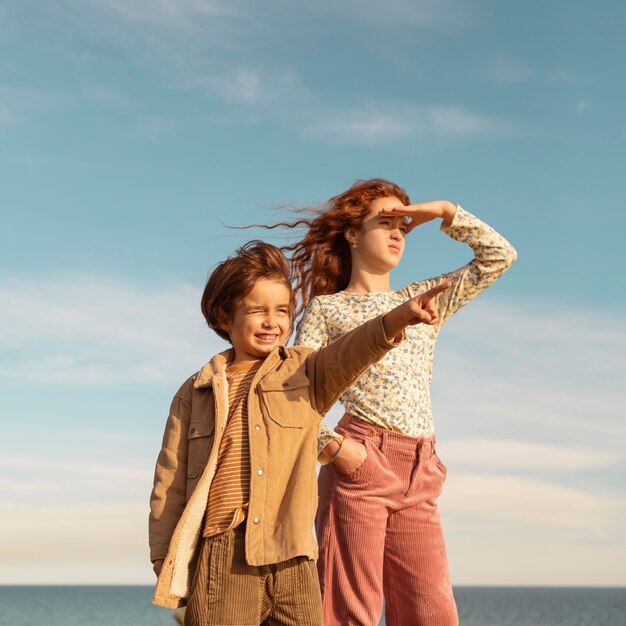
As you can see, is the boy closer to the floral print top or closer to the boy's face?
the boy's face

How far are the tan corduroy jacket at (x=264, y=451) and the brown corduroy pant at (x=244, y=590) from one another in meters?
0.07

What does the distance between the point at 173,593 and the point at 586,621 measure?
8757 cm

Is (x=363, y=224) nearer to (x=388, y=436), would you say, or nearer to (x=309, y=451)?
(x=388, y=436)

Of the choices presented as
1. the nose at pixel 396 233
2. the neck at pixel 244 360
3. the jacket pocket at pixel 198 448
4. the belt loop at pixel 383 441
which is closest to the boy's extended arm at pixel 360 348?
the neck at pixel 244 360

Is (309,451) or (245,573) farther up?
(309,451)

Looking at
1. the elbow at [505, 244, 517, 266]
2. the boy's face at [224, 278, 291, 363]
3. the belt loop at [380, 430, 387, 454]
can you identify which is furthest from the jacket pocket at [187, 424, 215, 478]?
the elbow at [505, 244, 517, 266]

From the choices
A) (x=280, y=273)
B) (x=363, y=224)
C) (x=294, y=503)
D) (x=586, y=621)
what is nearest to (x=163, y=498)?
(x=294, y=503)

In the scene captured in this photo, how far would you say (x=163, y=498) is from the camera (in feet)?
13.0

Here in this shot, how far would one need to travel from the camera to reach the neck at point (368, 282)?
5230mm

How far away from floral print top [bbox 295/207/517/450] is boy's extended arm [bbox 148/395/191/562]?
2.62ft

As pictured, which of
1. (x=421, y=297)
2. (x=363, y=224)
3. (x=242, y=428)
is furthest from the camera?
(x=363, y=224)

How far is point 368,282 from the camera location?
17.2 ft

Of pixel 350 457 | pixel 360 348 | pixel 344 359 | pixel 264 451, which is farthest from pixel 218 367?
pixel 350 457

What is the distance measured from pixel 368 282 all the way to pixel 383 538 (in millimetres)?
1383
